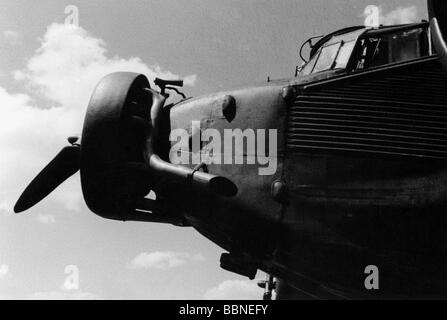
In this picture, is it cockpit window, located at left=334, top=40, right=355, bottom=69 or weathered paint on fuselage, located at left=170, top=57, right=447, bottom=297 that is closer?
weathered paint on fuselage, located at left=170, top=57, right=447, bottom=297

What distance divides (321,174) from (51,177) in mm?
3387

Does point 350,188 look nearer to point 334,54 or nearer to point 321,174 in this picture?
point 321,174

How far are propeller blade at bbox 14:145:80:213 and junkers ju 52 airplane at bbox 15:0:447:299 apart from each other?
840mm

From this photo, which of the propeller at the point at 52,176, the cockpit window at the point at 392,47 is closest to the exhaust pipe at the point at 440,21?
the cockpit window at the point at 392,47

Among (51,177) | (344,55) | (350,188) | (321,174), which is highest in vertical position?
(344,55)

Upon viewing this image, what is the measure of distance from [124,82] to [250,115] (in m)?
1.42

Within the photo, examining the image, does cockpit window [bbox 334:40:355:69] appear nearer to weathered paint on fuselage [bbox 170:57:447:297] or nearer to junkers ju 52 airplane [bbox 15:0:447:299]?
junkers ju 52 airplane [bbox 15:0:447:299]

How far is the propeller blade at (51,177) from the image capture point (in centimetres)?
621

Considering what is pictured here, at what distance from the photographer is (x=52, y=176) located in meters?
6.44

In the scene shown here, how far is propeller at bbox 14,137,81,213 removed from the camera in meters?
6.19

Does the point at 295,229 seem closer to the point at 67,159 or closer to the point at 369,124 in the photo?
the point at 369,124

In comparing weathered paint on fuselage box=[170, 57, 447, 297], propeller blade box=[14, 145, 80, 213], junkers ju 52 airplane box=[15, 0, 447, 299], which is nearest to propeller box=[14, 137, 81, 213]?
propeller blade box=[14, 145, 80, 213]

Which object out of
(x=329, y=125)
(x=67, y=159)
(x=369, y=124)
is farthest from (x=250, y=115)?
(x=67, y=159)

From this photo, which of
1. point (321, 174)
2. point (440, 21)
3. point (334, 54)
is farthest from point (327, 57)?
point (440, 21)
